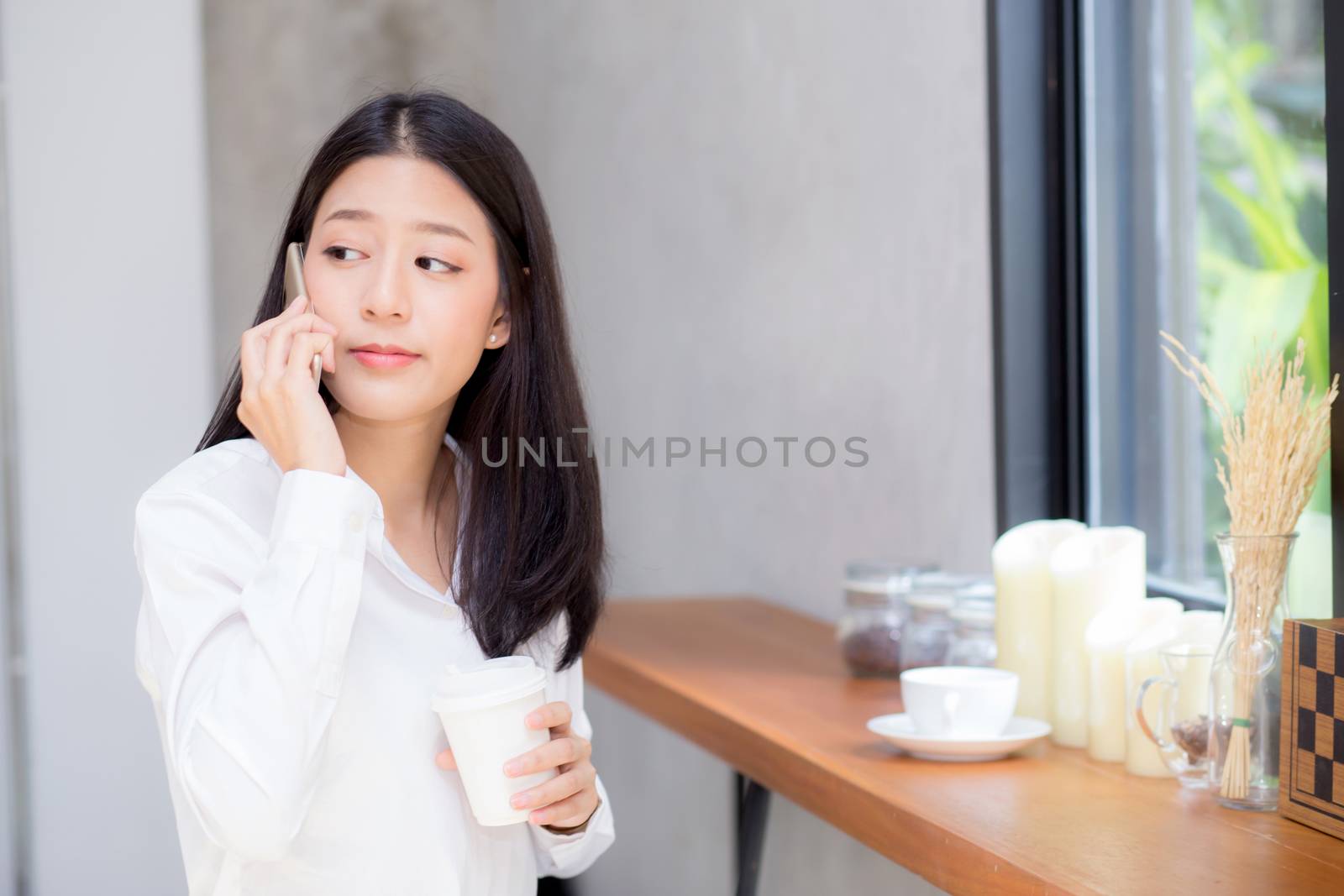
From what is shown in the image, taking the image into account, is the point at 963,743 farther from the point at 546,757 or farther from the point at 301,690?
the point at 301,690

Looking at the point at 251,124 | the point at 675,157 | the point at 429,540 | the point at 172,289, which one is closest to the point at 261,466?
the point at 429,540

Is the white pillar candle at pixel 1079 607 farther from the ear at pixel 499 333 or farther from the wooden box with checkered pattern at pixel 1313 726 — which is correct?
the ear at pixel 499 333

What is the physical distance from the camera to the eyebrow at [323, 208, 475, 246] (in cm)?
116

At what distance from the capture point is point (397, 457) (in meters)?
1.28

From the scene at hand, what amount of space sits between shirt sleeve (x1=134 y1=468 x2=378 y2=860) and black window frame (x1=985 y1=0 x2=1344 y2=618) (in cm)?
109

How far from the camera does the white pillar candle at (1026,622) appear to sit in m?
1.49

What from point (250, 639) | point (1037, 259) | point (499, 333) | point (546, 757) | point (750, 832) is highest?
point (1037, 259)

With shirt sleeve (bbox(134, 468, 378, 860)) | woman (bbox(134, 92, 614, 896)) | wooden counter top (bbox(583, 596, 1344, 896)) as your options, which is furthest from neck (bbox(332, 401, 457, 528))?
wooden counter top (bbox(583, 596, 1344, 896))

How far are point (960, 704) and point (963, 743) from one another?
0.13ft

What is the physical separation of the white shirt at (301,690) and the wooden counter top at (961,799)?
0.90ft

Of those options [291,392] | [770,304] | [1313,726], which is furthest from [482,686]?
[770,304]

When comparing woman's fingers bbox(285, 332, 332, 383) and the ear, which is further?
the ear

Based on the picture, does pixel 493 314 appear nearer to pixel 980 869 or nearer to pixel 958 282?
pixel 980 869

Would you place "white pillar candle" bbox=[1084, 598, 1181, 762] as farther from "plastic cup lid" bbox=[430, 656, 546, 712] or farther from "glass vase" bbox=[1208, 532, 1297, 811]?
"plastic cup lid" bbox=[430, 656, 546, 712]
